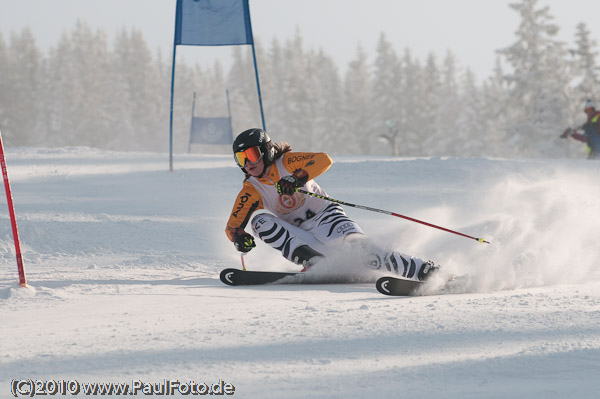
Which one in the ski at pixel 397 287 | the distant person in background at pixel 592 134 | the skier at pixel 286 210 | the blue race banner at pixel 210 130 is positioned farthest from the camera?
the blue race banner at pixel 210 130

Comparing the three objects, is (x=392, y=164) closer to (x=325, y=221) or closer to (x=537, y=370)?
(x=325, y=221)

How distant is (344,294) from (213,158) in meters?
10.7

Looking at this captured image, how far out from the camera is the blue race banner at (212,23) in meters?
9.77

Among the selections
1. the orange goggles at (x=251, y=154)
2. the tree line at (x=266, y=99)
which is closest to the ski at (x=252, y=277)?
the orange goggles at (x=251, y=154)

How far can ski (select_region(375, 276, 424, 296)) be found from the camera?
377cm

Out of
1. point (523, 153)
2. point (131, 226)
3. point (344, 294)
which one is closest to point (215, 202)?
point (131, 226)

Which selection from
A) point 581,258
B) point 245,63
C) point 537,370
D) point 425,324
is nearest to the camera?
point 537,370

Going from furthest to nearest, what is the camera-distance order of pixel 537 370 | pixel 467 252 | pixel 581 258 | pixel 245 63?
1. pixel 245 63
2. pixel 467 252
3. pixel 581 258
4. pixel 537 370

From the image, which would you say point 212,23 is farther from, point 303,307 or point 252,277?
point 303,307

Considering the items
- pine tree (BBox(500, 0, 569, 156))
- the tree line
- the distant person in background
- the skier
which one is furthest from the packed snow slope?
the tree line

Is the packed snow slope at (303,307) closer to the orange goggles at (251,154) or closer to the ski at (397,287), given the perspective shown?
the ski at (397,287)

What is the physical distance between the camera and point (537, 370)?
211 centimetres

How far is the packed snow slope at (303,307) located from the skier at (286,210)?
0.70 feet

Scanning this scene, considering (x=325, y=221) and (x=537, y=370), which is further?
(x=325, y=221)
